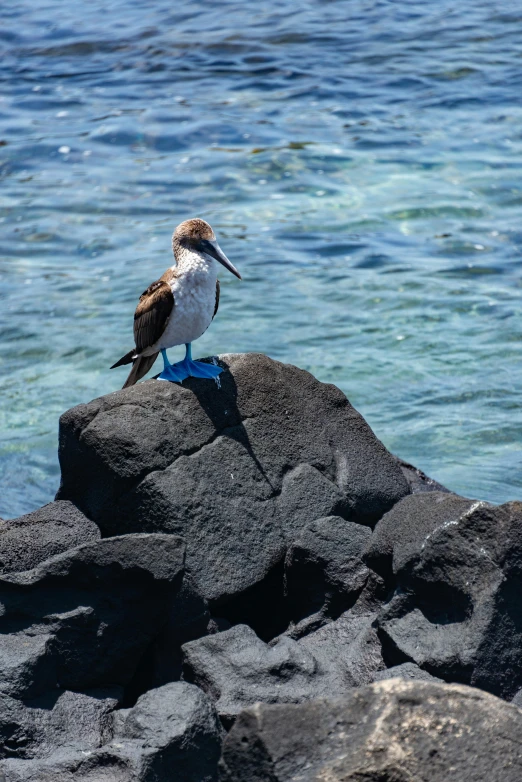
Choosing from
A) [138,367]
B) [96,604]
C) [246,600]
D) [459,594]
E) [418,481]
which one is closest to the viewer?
[459,594]

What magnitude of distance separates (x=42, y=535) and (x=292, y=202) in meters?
8.58

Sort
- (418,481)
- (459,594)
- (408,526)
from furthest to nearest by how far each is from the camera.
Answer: (418,481), (408,526), (459,594)

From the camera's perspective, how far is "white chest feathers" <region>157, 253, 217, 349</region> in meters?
5.04

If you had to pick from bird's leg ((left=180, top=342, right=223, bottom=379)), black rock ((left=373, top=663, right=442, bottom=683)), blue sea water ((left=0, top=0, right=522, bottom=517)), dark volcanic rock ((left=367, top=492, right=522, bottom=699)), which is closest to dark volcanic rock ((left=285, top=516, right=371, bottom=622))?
dark volcanic rock ((left=367, top=492, right=522, bottom=699))

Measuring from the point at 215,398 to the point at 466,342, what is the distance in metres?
5.07

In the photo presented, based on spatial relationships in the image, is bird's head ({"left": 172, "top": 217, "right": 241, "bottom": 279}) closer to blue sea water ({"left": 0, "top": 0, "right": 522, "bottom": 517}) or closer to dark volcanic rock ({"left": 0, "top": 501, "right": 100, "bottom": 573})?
dark volcanic rock ({"left": 0, "top": 501, "right": 100, "bottom": 573})

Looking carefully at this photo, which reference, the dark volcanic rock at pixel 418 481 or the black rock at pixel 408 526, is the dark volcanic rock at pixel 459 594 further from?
the dark volcanic rock at pixel 418 481

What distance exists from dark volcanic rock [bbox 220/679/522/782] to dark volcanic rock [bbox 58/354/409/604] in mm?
1595

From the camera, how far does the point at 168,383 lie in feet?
16.6

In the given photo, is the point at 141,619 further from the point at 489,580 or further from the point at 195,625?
the point at 489,580

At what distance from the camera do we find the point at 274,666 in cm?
401

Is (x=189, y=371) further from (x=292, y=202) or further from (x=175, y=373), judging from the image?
(x=292, y=202)

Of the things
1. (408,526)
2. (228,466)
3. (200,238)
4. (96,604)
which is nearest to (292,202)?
(200,238)

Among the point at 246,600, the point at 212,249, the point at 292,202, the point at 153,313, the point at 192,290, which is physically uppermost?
the point at 212,249
